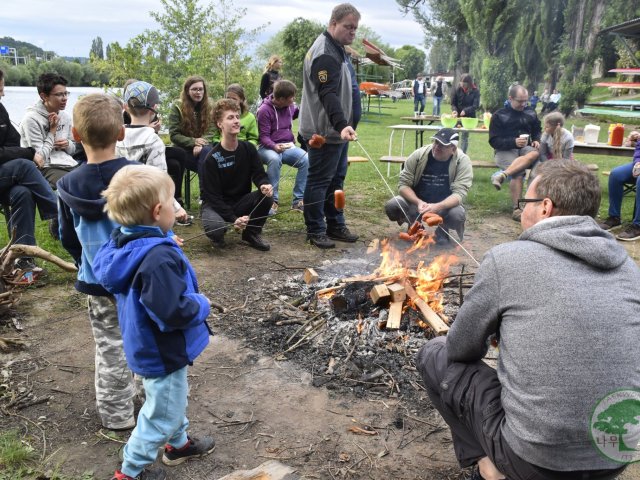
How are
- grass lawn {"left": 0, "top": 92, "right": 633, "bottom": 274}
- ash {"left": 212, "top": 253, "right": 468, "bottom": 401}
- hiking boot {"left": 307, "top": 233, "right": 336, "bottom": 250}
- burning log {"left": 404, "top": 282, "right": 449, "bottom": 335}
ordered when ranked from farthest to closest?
grass lawn {"left": 0, "top": 92, "right": 633, "bottom": 274} < hiking boot {"left": 307, "top": 233, "right": 336, "bottom": 250} < burning log {"left": 404, "top": 282, "right": 449, "bottom": 335} < ash {"left": 212, "top": 253, "right": 468, "bottom": 401}

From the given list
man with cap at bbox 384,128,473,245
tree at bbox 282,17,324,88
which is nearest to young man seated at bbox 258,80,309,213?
man with cap at bbox 384,128,473,245

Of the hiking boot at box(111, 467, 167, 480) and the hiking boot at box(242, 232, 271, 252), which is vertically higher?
the hiking boot at box(242, 232, 271, 252)

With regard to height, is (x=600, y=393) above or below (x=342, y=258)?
above

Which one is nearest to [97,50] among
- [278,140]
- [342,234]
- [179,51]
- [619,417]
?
[179,51]

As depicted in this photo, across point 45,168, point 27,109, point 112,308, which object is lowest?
point 112,308

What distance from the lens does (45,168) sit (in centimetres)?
586

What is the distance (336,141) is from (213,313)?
2.60m

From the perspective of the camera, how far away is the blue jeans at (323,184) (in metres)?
6.02

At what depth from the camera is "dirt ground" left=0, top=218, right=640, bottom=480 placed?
2736 millimetres

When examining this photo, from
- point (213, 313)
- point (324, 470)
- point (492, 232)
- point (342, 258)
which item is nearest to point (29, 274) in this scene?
point (213, 313)

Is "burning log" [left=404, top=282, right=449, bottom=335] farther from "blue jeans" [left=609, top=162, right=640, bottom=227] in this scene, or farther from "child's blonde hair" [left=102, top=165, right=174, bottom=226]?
"blue jeans" [left=609, top=162, right=640, bottom=227]

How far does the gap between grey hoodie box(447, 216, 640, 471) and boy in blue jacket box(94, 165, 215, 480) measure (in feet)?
4.43

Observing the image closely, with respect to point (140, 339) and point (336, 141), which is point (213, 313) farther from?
point (336, 141)

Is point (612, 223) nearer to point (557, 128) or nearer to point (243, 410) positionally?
point (557, 128)
